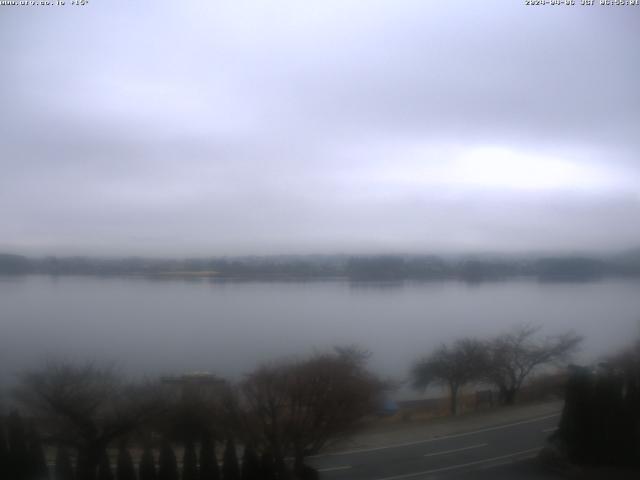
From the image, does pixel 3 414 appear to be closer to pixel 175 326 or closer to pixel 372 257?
pixel 175 326

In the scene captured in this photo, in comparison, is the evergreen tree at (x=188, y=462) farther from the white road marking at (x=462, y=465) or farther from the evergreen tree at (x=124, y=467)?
the white road marking at (x=462, y=465)

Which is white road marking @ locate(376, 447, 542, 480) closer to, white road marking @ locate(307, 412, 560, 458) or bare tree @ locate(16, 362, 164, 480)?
white road marking @ locate(307, 412, 560, 458)

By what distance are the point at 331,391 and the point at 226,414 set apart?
1.48ft

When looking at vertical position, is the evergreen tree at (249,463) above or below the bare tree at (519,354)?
below

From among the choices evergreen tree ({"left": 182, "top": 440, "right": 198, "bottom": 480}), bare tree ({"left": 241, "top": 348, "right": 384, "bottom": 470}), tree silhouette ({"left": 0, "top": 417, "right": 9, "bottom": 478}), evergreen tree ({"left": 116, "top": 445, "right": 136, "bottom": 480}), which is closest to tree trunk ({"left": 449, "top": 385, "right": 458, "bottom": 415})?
bare tree ({"left": 241, "top": 348, "right": 384, "bottom": 470})

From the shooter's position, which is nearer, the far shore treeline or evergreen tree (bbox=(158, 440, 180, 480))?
evergreen tree (bbox=(158, 440, 180, 480))

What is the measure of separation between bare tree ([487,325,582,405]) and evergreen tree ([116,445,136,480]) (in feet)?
5.36

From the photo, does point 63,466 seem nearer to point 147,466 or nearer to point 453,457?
point 147,466

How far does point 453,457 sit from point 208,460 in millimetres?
1101

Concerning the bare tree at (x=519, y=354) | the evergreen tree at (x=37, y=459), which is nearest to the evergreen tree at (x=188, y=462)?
the evergreen tree at (x=37, y=459)

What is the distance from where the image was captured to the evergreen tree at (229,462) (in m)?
2.07

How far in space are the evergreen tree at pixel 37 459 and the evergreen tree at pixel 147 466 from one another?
1.35 ft

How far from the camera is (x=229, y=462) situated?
207 cm

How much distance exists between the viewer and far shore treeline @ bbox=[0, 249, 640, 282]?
7.14 feet
